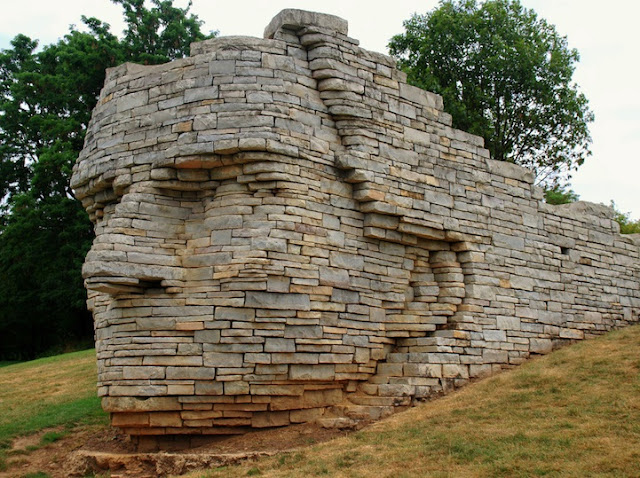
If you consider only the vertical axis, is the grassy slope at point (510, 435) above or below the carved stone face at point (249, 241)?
below

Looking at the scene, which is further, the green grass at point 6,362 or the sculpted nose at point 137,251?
the green grass at point 6,362

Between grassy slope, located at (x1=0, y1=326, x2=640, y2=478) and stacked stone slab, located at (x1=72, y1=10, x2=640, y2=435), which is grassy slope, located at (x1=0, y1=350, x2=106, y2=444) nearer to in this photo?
grassy slope, located at (x1=0, y1=326, x2=640, y2=478)

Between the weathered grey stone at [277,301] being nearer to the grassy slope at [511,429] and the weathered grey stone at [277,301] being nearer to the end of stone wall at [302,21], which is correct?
the grassy slope at [511,429]

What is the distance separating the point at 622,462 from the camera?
762 centimetres

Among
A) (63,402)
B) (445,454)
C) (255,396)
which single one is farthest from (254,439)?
(63,402)

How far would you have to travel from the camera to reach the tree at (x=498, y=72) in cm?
2225

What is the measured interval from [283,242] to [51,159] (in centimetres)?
1433

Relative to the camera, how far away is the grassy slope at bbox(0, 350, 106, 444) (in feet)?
41.2

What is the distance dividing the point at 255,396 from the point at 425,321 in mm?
3197

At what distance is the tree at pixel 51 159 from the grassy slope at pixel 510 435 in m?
15.1

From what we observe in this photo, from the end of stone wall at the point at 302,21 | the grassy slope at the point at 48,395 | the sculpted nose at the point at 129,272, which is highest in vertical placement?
the end of stone wall at the point at 302,21

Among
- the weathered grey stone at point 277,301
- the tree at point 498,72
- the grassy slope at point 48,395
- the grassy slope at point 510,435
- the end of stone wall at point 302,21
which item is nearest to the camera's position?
the grassy slope at point 510,435

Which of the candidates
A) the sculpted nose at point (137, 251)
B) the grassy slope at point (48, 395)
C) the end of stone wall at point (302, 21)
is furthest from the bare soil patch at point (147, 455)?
the end of stone wall at point (302, 21)

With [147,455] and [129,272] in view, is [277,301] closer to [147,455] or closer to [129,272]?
[129,272]
